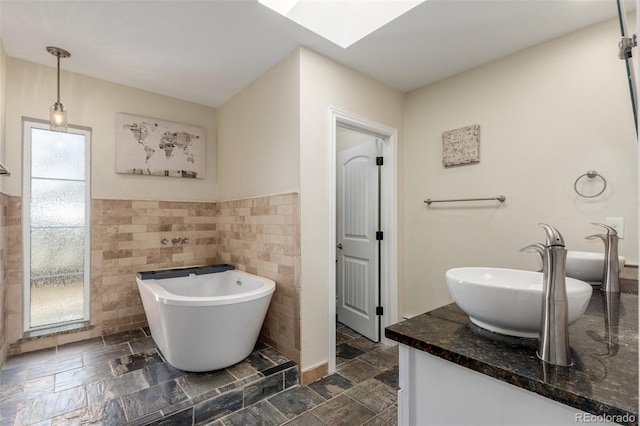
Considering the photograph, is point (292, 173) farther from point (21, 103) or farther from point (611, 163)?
point (21, 103)

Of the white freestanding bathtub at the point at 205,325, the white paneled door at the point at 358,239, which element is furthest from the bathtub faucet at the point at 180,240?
the white paneled door at the point at 358,239

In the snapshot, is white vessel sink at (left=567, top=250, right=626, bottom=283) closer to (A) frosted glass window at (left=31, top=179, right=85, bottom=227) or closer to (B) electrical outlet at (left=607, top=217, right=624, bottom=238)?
(B) electrical outlet at (left=607, top=217, right=624, bottom=238)

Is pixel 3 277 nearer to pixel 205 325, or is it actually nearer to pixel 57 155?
pixel 57 155

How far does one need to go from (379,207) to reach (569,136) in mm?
1513

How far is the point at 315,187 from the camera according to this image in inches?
90.0

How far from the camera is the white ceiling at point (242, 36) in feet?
5.99

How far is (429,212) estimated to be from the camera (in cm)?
281

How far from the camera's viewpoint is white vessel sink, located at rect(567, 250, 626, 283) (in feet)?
5.40

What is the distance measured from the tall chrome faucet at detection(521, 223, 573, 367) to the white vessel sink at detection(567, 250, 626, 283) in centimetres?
124

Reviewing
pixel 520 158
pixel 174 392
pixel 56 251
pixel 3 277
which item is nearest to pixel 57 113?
pixel 56 251

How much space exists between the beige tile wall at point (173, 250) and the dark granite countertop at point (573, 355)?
1.33m

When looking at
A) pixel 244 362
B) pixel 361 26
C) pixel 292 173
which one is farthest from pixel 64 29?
pixel 244 362

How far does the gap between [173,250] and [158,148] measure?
3.48ft

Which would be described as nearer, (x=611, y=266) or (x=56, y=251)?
(x=611, y=266)
